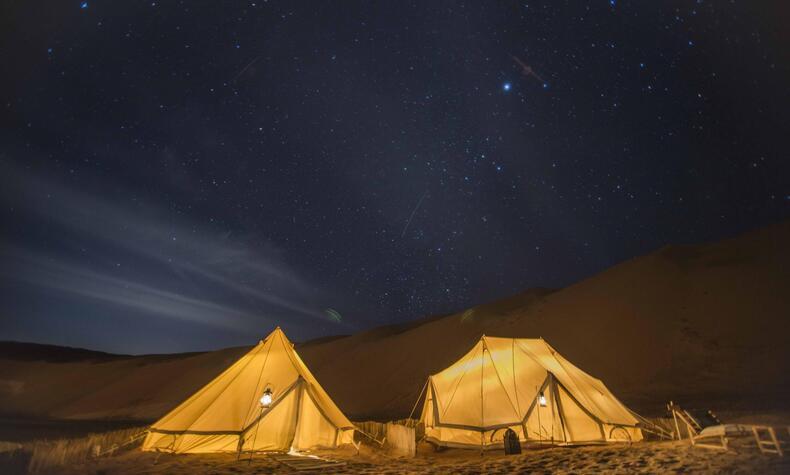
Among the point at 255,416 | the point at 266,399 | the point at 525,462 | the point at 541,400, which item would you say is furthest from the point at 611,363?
the point at 266,399

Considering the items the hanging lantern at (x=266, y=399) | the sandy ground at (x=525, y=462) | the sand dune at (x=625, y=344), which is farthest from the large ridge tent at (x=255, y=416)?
the sand dune at (x=625, y=344)

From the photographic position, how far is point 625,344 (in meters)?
29.6

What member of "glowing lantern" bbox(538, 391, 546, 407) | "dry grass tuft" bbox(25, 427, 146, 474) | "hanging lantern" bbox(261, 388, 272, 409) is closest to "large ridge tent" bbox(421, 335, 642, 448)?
"glowing lantern" bbox(538, 391, 546, 407)

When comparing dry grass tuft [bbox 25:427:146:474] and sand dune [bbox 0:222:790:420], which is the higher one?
sand dune [bbox 0:222:790:420]

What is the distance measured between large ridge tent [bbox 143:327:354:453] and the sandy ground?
61 cm

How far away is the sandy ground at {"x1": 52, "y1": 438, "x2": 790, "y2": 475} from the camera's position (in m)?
8.73

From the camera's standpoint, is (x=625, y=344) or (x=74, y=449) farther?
(x=625, y=344)

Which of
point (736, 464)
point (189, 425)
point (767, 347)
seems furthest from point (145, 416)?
point (767, 347)

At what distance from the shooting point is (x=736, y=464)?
27.8 ft

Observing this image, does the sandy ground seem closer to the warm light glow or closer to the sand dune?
the warm light glow

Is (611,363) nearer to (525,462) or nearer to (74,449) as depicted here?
(525,462)

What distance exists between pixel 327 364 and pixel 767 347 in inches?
1435

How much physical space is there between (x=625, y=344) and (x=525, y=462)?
887 inches

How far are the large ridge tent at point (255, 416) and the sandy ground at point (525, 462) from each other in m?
0.61
